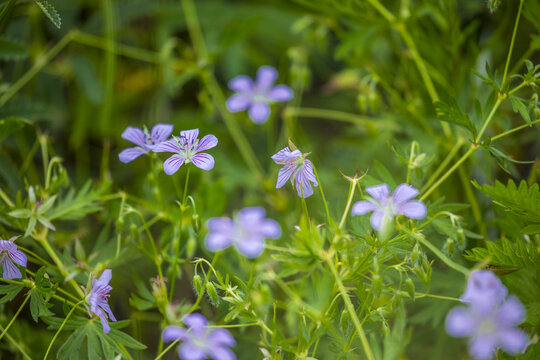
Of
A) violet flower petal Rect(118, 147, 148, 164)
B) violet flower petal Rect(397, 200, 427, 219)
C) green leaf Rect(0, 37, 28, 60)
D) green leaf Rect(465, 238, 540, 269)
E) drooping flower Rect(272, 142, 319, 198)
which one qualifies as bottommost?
green leaf Rect(465, 238, 540, 269)

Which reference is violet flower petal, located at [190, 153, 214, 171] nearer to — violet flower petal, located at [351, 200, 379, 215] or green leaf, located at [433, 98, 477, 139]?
violet flower petal, located at [351, 200, 379, 215]

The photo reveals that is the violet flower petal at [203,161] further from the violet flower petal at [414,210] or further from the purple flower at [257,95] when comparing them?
the purple flower at [257,95]

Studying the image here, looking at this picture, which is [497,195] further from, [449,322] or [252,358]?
[252,358]

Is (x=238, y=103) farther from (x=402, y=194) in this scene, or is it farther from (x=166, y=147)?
(x=402, y=194)

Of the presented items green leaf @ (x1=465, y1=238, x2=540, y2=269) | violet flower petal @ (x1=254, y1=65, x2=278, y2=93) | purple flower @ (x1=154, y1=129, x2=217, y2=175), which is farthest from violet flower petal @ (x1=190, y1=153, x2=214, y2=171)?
violet flower petal @ (x1=254, y1=65, x2=278, y2=93)

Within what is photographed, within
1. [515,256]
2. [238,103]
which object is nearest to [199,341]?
[515,256]

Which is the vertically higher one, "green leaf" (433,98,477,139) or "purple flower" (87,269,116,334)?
"green leaf" (433,98,477,139)

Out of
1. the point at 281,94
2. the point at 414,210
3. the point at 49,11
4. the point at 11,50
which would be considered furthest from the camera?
the point at 281,94
